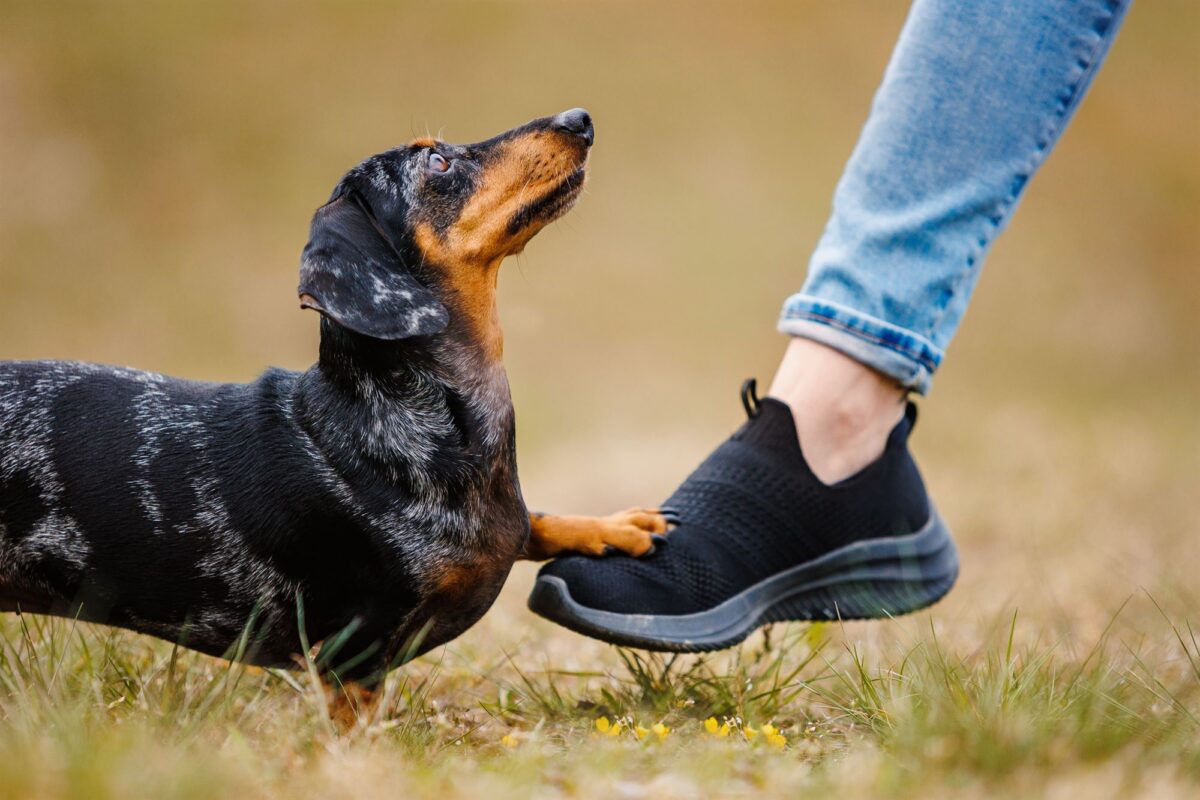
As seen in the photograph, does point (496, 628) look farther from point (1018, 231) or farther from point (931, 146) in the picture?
point (1018, 231)

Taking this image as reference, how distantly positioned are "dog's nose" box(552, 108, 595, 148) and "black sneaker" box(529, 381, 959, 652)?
→ 828 millimetres

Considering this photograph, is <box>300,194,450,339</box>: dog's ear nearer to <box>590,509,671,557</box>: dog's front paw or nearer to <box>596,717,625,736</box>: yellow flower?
<box>590,509,671,557</box>: dog's front paw

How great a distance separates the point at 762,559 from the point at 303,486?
3.91 feet

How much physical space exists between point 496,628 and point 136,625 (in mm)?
1371

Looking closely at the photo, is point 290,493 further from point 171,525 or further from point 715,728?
point 715,728

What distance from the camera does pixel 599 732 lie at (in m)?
2.37

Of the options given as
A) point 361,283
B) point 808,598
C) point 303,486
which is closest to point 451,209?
point 361,283

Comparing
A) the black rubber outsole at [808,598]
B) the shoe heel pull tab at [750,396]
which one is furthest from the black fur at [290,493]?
the shoe heel pull tab at [750,396]

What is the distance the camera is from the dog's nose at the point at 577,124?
2883 millimetres

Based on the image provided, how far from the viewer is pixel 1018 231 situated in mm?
13523

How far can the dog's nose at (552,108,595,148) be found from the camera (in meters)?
2.88

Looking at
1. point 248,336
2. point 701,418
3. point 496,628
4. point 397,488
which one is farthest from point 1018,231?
point 397,488

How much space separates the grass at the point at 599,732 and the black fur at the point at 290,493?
16 cm

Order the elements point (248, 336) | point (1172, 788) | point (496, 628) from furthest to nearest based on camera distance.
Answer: point (248, 336), point (496, 628), point (1172, 788)
